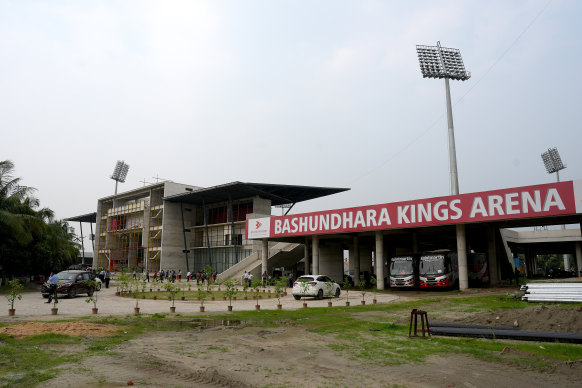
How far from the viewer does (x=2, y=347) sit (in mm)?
8531

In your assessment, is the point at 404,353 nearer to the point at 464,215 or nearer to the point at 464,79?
the point at 464,215

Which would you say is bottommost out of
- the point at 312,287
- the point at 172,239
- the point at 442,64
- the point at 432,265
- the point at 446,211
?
the point at 312,287

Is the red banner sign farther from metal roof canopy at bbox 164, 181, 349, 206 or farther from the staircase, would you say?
metal roof canopy at bbox 164, 181, 349, 206

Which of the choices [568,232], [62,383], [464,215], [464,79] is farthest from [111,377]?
[568,232]

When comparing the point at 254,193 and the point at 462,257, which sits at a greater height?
the point at 254,193

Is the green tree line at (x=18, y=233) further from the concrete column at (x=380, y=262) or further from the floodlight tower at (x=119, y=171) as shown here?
the floodlight tower at (x=119, y=171)

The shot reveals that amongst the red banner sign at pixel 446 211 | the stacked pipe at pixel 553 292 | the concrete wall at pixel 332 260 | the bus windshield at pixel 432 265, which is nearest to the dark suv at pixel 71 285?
the red banner sign at pixel 446 211

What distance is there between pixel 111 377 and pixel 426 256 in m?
25.4

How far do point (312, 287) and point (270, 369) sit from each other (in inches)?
701

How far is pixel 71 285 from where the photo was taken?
2367 cm

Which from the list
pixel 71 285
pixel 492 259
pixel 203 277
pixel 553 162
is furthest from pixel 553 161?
pixel 71 285

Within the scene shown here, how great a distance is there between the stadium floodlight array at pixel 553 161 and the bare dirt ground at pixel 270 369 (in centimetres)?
6668

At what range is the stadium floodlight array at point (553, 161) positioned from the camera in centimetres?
6394

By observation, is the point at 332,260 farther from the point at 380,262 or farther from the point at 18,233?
the point at 18,233
